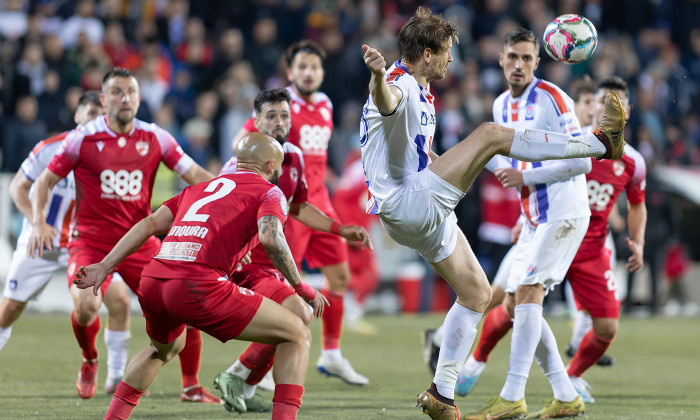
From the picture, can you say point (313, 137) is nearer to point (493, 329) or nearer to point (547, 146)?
point (493, 329)

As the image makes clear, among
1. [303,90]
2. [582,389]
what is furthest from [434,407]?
[303,90]

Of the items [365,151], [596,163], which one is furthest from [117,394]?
[596,163]

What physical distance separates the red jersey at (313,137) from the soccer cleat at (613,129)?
3.35 metres

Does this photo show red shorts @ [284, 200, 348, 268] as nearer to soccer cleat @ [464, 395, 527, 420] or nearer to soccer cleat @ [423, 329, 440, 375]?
soccer cleat @ [423, 329, 440, 375]

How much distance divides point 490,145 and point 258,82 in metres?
11.2

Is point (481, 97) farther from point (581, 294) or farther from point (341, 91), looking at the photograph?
point (581, 294)

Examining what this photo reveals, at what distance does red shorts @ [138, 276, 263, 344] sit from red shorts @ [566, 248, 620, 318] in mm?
3213

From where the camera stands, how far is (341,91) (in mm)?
16594

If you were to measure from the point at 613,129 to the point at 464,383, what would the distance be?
112 inches

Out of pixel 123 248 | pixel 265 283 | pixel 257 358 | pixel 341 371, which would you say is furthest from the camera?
pixel 341 371

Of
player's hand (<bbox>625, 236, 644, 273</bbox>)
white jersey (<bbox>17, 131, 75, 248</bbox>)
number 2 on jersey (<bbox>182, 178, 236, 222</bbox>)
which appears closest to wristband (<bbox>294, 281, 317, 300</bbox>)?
number 2 on jersey (<bbox>182, 178, 236, 222</bbox>)

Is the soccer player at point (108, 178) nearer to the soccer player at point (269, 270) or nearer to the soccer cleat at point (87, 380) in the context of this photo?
the soccer cleat at point (87, 380)

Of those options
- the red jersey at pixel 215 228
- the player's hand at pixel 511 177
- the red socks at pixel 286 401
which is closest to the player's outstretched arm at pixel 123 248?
the red jersey at pixel 215 228

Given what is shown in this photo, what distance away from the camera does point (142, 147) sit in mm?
7371
